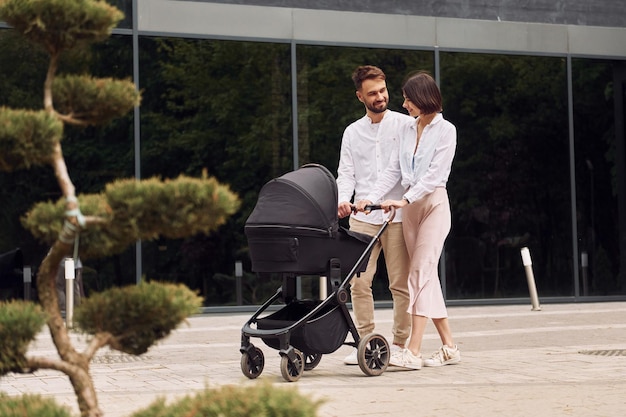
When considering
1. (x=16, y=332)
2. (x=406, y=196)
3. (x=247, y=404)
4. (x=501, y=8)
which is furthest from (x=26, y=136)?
(x=501, y=8)

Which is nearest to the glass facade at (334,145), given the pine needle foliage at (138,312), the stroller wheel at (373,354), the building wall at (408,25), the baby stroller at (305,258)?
the building wall at (408,25)

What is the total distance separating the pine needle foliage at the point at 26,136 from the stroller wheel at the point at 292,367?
12.3ft

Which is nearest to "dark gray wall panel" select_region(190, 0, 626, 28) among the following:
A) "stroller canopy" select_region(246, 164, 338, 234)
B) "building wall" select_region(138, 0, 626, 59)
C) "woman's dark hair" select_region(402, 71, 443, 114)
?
"building wall" select_region(138, 0, 626, 59)

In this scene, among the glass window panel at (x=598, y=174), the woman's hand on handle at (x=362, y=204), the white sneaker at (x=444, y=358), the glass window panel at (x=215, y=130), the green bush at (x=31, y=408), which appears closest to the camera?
the green bush at (x=31, y=408)

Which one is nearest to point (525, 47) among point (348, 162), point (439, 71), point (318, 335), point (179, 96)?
point (439, 71)

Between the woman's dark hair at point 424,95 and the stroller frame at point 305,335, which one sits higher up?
the woman's dark hair at point 424,95

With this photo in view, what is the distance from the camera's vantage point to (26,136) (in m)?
3.41

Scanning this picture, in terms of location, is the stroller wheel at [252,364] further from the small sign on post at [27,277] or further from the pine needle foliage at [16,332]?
the small sign on post at [27,277]

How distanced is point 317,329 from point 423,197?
4.20ft

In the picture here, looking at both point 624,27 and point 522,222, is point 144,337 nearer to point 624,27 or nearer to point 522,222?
point 522,222

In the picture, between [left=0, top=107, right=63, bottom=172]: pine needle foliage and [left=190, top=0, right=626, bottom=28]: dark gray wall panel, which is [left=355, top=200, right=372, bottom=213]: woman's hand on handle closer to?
[left=0, top=107, right=63, bottom=172]: pine needle foliage

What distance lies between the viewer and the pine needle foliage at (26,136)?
3387 millimetres

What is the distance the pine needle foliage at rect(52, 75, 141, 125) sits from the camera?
3734 millimetres

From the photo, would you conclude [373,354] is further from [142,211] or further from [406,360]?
[142,211]
